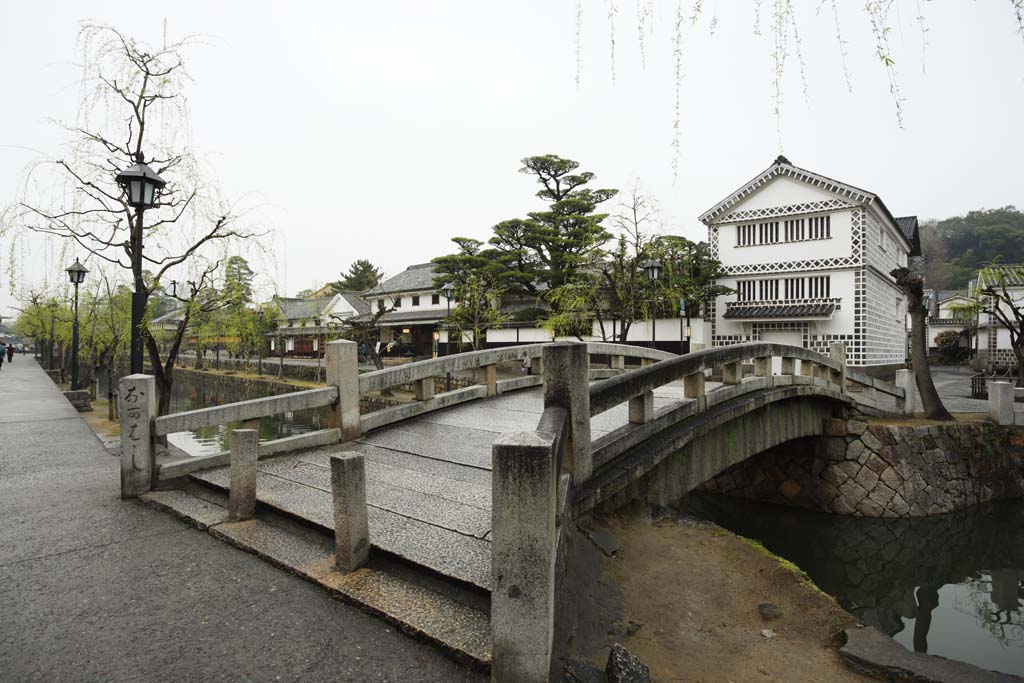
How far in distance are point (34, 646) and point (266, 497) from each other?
1.91m

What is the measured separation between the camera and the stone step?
2949mm

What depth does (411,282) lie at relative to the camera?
4091 centimetres

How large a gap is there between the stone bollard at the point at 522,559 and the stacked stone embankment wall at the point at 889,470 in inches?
504

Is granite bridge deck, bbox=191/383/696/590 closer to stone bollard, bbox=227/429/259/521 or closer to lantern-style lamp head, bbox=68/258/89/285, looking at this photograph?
stone bollard, bbox=227/429/259/521

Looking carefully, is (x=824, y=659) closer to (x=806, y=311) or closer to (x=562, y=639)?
(x=562, y=639)

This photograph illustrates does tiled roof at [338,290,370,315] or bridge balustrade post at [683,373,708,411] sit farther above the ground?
tiled roof at [338,290,370,315]

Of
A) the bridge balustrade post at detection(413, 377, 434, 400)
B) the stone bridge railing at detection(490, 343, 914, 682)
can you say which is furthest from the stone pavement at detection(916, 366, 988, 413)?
the bridge balustrade post at detection(413, 377, 434, 400)

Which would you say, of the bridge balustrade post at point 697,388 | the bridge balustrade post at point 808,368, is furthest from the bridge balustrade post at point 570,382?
the bridge balustrade post at point 808,368

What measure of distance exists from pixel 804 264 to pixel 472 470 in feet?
83.0

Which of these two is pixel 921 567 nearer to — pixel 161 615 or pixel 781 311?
pixel 161 615

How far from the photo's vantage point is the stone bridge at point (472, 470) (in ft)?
8.70

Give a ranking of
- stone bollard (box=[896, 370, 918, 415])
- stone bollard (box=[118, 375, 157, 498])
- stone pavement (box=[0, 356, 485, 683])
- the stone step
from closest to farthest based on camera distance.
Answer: stone pavement (box=[0, 356, 485, 683])
the stone step
stone bollard (box=[118, 375, 157, 498])
stone bollard (box=[896, 370, 918, 415])

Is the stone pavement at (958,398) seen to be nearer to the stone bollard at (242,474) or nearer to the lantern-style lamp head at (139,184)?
the stone bollard at (242,474)

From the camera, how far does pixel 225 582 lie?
12.3ft
